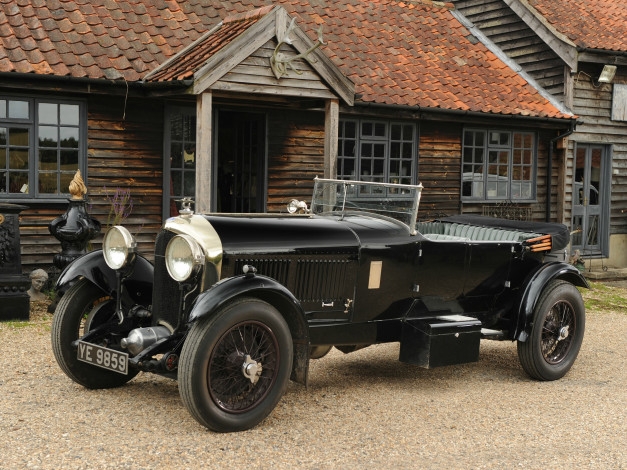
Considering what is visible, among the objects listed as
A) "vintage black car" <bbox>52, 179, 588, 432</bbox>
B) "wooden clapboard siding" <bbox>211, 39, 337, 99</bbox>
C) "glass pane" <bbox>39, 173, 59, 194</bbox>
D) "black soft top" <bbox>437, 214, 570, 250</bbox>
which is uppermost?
"wooden clapboard siding" <bbox>211, 39, 337, 99</bbox>

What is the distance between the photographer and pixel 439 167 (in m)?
13.0

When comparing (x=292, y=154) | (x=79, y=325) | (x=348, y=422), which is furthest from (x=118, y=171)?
(x=348, y=422)

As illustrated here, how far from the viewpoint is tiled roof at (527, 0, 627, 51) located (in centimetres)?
1353

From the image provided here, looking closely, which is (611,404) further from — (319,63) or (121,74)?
(121,74)

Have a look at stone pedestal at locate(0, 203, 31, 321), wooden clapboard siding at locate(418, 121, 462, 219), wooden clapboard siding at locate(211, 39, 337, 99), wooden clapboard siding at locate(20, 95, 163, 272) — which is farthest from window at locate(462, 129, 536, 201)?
stone pedestal at locate(0, 203, 31, 321)

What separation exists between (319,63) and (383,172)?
3.18 metres

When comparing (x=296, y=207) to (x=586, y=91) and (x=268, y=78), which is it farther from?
(x=586, y=91)

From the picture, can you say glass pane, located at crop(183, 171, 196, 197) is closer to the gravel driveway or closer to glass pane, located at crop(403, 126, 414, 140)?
glass pane, located at crop(403, 126, 414, 140)

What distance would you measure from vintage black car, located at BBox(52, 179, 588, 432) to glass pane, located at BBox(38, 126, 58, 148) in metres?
5.01

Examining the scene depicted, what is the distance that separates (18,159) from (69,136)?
69 centimetres

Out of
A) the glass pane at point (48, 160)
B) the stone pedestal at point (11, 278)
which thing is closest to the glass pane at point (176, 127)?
the glass pane at point (48, 160)

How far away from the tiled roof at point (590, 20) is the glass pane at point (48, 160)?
8612 mm

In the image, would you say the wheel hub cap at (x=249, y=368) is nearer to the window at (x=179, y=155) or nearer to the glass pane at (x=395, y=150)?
the window at (x=179, y=155)

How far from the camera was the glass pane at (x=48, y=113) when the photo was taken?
9844 mm
